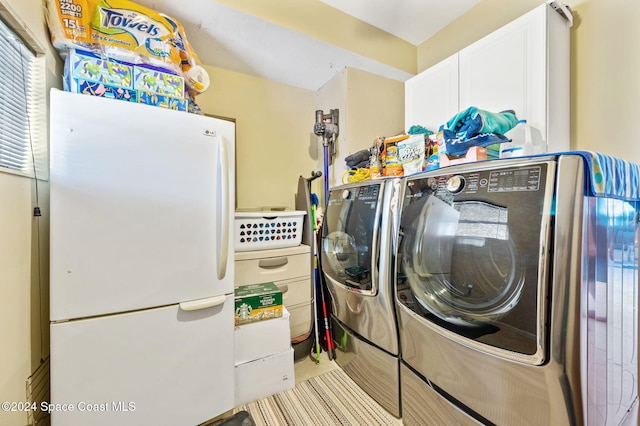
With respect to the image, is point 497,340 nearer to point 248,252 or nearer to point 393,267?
point 393,267

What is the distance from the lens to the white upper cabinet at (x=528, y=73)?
1.22 m

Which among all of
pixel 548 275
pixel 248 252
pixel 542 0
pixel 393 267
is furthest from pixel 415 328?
pixel 542 0

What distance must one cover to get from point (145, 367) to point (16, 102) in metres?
1.19

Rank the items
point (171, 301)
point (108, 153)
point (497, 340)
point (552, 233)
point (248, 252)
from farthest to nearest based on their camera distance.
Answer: point (248, 252), point (171, 301), point (108, 153), point (497, 340), point (552, 233)

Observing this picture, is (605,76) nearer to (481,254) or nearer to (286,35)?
(481,254)

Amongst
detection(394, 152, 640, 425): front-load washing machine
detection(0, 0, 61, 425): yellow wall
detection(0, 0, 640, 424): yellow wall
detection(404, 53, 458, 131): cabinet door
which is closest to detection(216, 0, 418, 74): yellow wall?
detection(0, 0, 640, 424): yellow wall

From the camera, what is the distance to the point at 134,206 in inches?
41.6

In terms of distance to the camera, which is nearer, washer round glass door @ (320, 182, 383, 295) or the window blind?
the window blind

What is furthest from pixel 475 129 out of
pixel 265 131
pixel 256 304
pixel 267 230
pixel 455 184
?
pixel 265 131

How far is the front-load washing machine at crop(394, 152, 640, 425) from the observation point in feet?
2.23

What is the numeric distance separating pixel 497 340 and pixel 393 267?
49 cm

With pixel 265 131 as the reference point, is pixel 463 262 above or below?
below

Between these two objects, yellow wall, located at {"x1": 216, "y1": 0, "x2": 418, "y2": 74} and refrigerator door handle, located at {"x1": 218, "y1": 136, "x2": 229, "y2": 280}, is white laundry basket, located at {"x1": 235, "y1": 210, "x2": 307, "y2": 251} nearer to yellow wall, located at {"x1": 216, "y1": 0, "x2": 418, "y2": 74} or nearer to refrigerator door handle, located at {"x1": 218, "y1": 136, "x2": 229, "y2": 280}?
refrigerator door handle, located at {"x1": 218, "y1": 136, "x2": 229, "y2": 280}

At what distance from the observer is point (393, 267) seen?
1.22 meters
